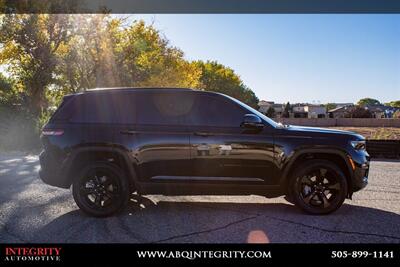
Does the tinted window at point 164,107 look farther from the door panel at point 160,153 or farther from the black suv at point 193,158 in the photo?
the door panel at point 160,153

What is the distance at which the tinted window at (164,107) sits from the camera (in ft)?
17.6

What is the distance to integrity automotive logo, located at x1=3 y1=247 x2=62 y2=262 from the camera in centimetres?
383

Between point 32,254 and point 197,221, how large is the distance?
215cm

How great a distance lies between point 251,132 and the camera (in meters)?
5.27

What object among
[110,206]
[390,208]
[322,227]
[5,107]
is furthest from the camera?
[5,107]

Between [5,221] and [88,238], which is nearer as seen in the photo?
[88,238]

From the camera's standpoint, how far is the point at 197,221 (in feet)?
16.6

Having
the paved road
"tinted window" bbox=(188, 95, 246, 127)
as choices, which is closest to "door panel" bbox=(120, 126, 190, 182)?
"tinted window" bbox=(188, 95, 246, 127)

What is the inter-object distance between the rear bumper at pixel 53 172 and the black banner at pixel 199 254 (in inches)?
52.8

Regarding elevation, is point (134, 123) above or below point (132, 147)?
above

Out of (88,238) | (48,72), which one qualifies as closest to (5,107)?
(48,72)

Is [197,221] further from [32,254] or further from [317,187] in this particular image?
[32,254]

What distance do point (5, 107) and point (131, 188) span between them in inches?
677

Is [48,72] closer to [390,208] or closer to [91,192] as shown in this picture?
[91,192]
